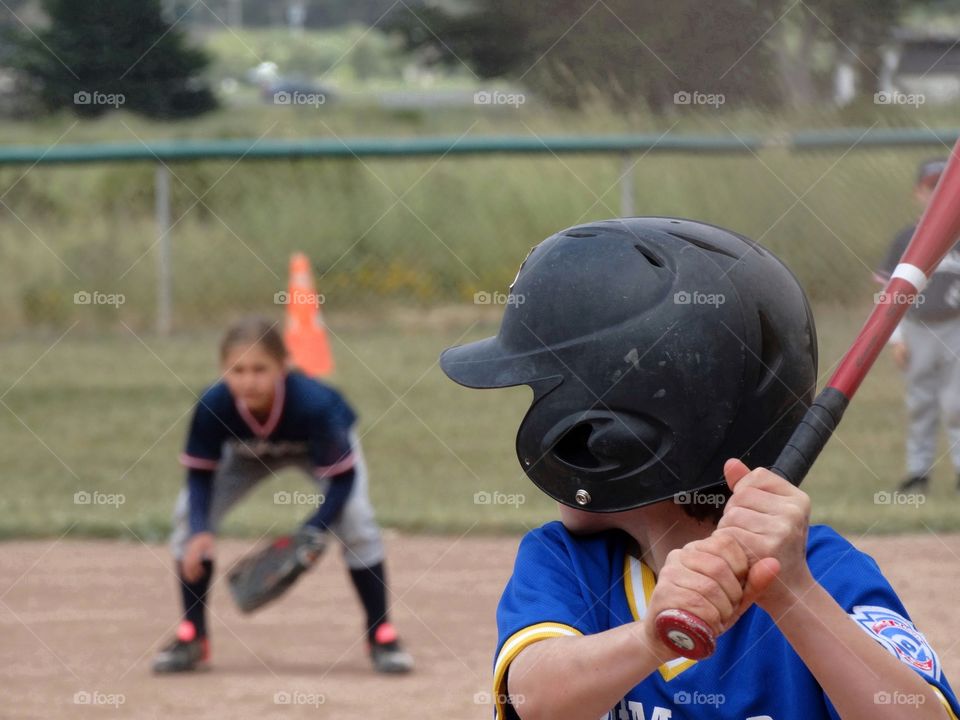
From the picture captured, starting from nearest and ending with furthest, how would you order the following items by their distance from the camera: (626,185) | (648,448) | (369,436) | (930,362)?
(648,448)
(930,362)
(369,436)
(626,185)

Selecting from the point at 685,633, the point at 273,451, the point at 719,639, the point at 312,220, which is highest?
the point at 312,220

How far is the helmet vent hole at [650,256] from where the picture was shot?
149 centimetres

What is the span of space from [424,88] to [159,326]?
5.70 m

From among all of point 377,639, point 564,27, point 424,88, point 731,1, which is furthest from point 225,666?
point 424,88

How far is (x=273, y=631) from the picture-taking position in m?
4.83

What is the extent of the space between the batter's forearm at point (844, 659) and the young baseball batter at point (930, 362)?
5.58 m

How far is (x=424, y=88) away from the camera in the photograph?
15039 millimetres

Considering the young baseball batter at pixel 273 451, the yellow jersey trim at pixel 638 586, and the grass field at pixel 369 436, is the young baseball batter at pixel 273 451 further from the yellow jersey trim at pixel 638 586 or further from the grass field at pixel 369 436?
the yellow jersey trim at pixel 638 586

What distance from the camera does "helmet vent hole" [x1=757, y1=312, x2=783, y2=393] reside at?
1.46m

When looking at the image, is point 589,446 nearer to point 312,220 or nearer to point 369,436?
point 369,436

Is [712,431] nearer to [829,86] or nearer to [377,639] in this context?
[377,639]

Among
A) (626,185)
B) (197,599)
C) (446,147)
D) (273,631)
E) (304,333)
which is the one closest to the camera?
(197,599)

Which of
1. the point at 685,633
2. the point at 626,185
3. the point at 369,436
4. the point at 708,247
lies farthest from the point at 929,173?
the point at 685,633

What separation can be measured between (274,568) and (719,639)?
10.4 feet
